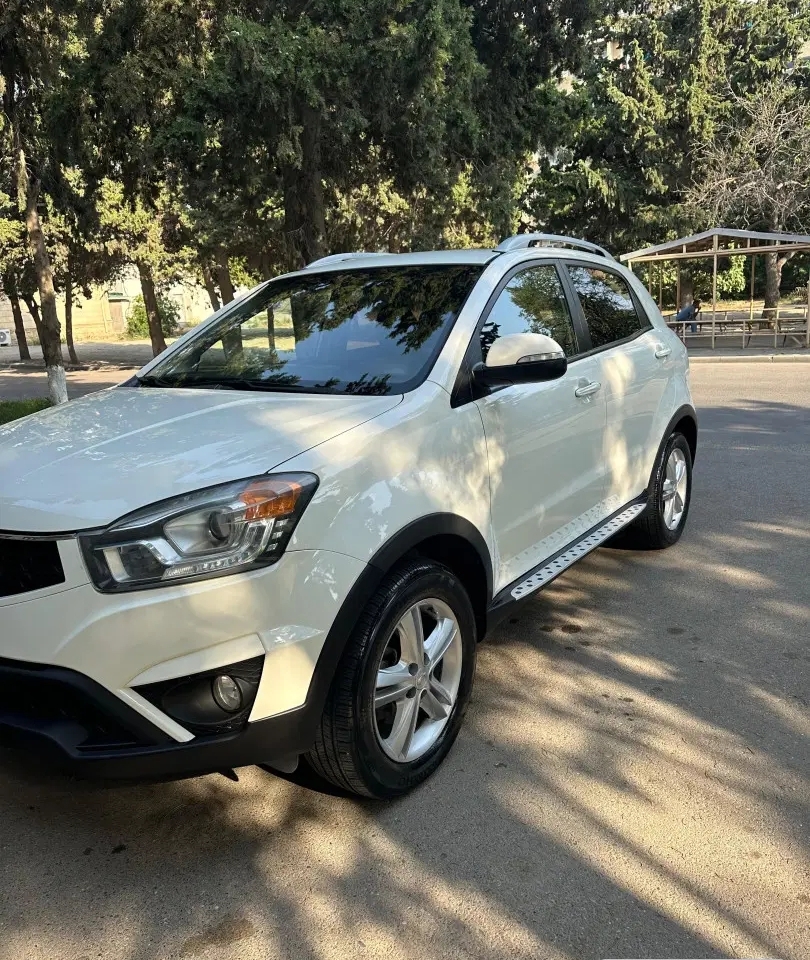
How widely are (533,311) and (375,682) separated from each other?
77.2 inches

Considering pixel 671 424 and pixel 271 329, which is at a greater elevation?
pixel 271 329

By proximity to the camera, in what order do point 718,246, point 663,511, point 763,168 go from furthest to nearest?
point 763,168 → point 718,246 → point 663,511

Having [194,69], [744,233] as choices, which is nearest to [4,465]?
[194,69]

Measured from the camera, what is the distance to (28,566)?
7.22ft

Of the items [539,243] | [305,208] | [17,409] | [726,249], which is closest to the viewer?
[539,243]

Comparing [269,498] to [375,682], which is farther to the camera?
[375,682]

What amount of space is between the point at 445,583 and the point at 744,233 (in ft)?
65.0

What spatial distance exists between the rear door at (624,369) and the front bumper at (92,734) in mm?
2571

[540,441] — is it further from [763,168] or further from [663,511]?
[763,168]

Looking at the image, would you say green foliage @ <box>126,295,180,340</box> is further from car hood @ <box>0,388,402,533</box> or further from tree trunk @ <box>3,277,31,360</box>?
car hood @ <box>0,388,402,533</box>

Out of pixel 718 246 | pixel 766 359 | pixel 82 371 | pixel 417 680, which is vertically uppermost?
pixel 718 246

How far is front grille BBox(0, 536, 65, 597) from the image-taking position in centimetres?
216

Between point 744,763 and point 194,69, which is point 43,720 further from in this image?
point 194,69

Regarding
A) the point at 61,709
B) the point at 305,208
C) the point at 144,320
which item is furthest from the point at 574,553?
the point at 144,320
